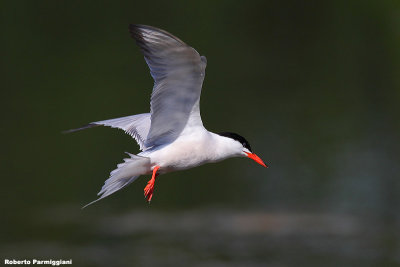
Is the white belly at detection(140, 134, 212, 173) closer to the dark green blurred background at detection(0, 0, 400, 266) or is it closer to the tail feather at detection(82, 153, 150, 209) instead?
the tail feather at detection(82, 153, 150, 209)

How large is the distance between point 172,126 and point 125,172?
1.43 feet

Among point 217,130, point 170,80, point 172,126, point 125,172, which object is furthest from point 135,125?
point 217,130

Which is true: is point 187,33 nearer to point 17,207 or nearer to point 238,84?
point 238,84

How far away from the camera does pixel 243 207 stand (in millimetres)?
13531

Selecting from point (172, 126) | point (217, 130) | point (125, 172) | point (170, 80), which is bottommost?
point (217, 130)

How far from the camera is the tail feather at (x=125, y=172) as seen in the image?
5418mm

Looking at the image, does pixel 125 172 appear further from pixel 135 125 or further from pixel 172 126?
pixel 135 125

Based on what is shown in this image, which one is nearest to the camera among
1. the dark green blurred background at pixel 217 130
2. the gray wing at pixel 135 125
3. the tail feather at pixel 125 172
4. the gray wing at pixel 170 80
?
the gray wing at pixel 170 80

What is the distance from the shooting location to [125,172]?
5445mm

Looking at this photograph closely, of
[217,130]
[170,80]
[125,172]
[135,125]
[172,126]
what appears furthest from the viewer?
[217,130]

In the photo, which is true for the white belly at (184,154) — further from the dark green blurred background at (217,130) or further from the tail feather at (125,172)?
the dark green blurred background at (217,130)

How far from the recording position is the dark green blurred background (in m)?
12.8

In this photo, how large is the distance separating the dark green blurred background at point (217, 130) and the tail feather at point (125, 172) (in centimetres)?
681

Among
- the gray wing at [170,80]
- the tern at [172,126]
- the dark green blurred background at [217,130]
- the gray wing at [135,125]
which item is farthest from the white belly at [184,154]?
the dark green blurred background at [217,130]
